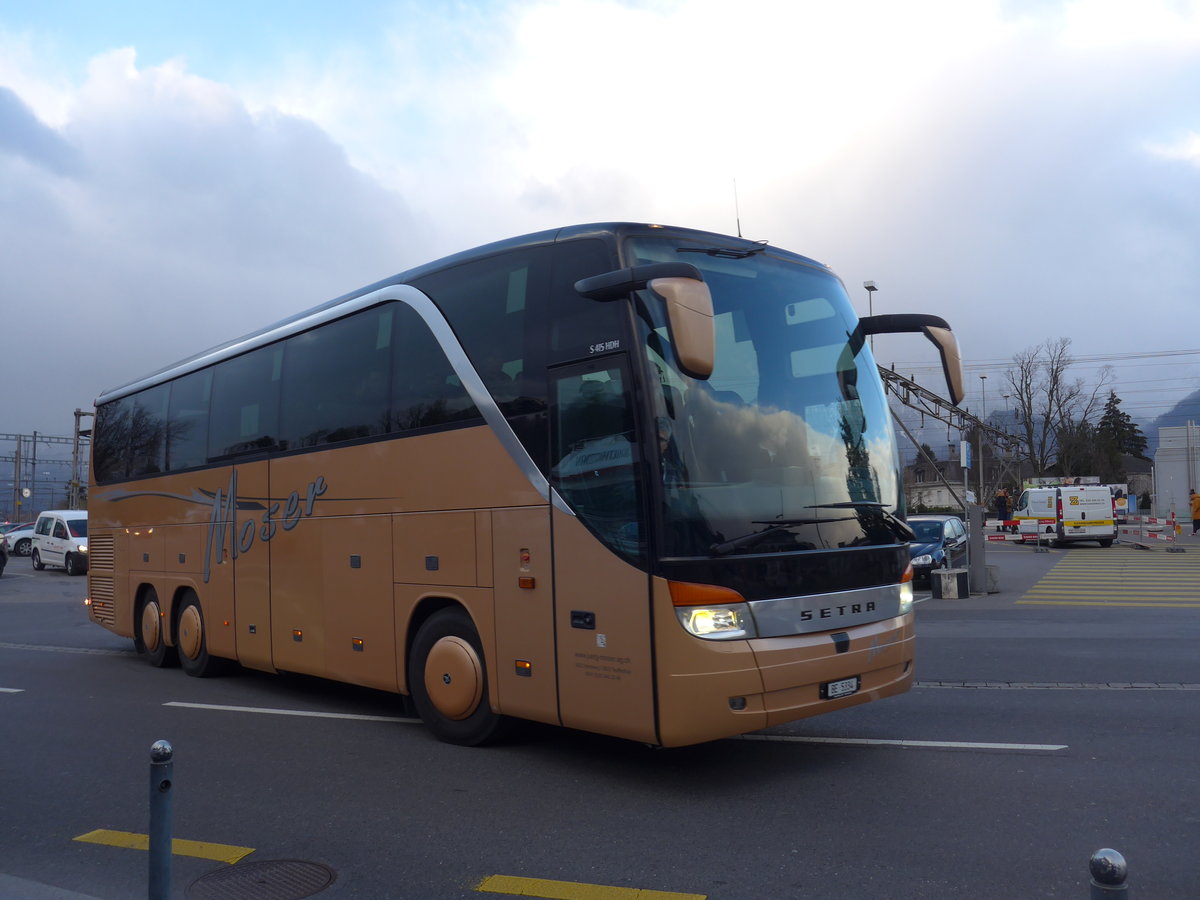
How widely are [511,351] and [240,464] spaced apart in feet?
16.3

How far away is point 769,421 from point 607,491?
1122 millimetres

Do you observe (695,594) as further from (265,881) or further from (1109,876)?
(1109,876)

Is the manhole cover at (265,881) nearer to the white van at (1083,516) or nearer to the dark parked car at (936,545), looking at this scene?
the dark parked car at (936,545)

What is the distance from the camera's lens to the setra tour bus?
6.19 meters

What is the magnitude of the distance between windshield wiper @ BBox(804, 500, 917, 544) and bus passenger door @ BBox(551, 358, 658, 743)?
4.06 ft

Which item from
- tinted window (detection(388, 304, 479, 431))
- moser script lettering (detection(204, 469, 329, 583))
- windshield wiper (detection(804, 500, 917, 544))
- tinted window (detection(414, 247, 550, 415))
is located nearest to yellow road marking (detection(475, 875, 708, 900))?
windshield wiper (detection(804, 500, 917, 544))

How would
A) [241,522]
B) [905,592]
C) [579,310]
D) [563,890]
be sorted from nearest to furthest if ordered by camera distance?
[563,890], [579,310], [905,592], [241,522]

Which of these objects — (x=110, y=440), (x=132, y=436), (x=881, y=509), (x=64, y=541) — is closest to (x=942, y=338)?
(x=881, y=509)

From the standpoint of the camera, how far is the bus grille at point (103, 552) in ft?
47.4

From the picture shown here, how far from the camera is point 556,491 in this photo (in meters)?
6.91

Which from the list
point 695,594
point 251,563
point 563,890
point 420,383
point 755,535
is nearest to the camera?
point 563,890

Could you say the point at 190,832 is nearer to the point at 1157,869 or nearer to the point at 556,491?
the point at 556,491

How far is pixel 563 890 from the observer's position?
491 centimetres

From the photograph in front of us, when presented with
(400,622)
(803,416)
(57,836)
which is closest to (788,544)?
(803,416)
